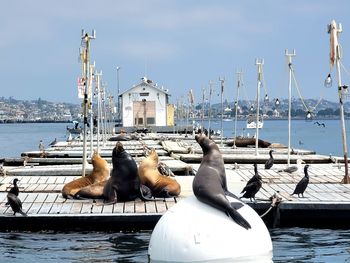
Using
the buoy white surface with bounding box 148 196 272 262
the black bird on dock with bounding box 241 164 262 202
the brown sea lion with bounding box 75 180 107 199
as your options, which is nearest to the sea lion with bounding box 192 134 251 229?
the buoy white surface with bounding box 148 196 272 262

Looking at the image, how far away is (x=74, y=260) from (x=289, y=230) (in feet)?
18.3

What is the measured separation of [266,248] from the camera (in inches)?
464

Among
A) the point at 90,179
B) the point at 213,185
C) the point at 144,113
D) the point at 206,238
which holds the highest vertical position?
the point at 144,113

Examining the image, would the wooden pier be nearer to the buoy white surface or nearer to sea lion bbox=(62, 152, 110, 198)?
sea lion bbox=(62, 152, 110, 198)

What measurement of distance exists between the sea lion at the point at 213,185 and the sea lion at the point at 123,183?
5129 mm

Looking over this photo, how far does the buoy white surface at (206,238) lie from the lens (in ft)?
37.2

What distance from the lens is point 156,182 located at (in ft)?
64.4

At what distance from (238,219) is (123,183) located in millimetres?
7384

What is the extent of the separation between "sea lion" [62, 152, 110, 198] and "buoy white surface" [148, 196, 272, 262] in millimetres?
7970

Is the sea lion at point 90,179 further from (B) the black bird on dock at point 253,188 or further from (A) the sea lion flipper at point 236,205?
(A) the sea lion flipper at point 236,205

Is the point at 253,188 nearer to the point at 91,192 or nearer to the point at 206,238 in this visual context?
the point at 91,192

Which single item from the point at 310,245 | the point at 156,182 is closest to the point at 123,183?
the point at 156,182

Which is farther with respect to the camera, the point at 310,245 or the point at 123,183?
the point at 123,183

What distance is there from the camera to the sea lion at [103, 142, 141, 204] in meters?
18.7
